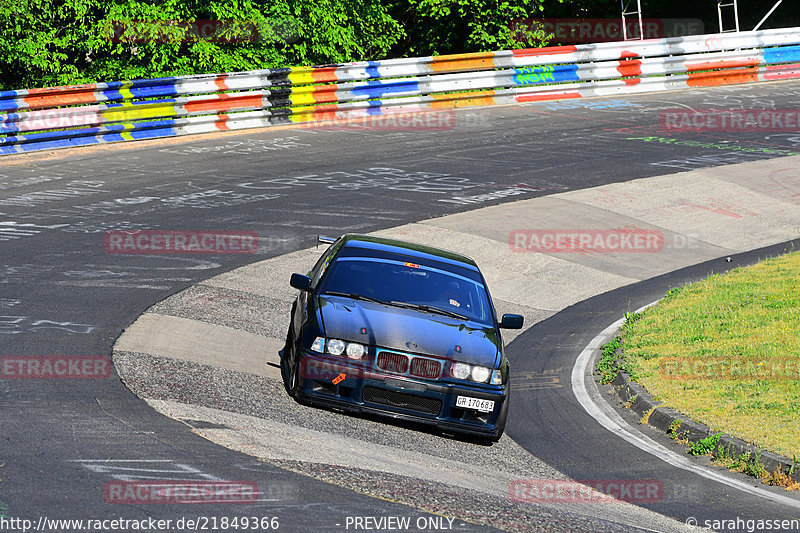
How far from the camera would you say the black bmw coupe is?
28.1ft

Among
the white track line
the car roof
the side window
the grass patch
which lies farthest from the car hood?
the grass patch

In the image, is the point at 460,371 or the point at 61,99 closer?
the point at 460,371

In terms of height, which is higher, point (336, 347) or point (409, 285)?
point (409, 285)

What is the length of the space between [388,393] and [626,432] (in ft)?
8.93

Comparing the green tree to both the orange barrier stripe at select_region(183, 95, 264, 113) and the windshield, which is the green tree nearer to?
the orange barrier stripe at select_region(183, 95, 264, 113)

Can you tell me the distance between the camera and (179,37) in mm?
24531

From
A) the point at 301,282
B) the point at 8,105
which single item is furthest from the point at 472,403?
the point at 8,105

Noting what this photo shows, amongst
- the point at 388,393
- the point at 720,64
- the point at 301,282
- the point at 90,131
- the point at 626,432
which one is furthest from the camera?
the point at 720,64

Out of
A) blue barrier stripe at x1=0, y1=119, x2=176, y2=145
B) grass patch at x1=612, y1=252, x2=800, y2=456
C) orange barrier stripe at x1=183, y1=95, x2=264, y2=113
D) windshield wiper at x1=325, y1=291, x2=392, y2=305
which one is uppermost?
orange barrier stripe at x1=183, y1=95, x2=264, y2=113

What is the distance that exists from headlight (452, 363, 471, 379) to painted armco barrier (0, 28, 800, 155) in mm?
14409

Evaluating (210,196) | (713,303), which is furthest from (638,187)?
(210,196)

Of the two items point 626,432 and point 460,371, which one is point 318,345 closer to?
point 460,371

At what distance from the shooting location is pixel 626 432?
9852 mm

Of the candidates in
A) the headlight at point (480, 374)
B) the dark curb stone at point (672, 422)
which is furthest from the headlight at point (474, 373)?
the dark curb stone at point (672, 422)
